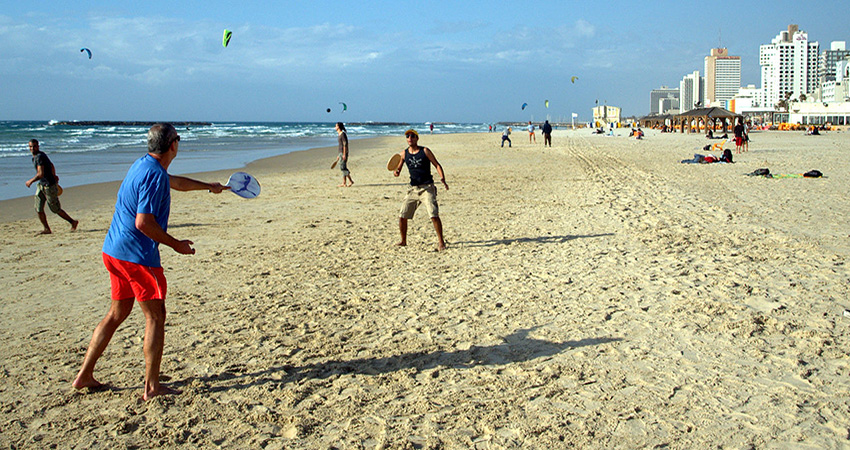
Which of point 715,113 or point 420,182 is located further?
point 715,113

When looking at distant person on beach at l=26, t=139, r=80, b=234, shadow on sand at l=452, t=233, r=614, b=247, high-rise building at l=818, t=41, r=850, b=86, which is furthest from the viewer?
high-rise building at l=818, t=41, r=850, b=86

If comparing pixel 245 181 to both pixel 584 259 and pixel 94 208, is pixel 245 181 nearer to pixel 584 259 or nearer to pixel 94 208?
pixel 584 259

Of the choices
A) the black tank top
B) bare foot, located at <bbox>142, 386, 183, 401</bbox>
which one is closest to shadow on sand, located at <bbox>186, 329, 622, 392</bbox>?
bare foot, located at <bbox>142, 386, 183, 401</bbox>

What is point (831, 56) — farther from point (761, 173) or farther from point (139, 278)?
point (139, 278)

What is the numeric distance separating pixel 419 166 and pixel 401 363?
3.70m

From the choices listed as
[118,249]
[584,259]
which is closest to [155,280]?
[118,249]

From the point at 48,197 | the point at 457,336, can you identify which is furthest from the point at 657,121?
the point at 457,336

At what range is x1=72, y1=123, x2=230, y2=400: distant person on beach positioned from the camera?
3213 millimetres

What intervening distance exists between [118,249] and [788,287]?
5.32 m

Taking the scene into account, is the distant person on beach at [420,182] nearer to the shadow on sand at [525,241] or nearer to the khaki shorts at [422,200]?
the khaki shorts at [422,200]

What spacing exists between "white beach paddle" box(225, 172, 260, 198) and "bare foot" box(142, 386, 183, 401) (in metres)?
1.22

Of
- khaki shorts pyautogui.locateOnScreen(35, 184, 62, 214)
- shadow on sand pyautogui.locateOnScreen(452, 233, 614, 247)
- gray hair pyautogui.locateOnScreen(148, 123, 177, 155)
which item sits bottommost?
shadow on sand pyautogui.locateOnScreen(452, 233, 614, 247)

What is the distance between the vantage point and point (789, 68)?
597 feet

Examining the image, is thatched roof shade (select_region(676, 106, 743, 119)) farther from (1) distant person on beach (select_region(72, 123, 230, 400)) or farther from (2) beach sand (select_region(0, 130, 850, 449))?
(1) distant person on beach (select_region(72, 123, 230, 400))
